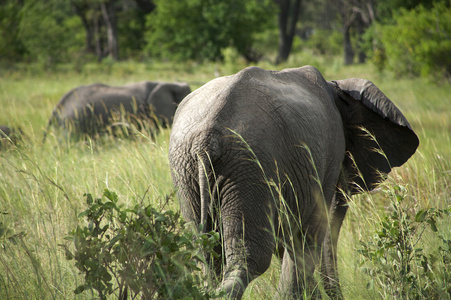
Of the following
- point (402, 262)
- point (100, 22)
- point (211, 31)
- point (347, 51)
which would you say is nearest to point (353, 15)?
point (347, 51)

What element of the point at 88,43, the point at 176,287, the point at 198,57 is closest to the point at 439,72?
the point at 176,287

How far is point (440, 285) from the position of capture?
222 cm

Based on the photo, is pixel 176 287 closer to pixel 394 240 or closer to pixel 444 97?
pixel 394 240

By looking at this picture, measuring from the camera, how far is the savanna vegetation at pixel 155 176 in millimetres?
1965

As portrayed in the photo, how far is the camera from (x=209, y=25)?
24.1 meters

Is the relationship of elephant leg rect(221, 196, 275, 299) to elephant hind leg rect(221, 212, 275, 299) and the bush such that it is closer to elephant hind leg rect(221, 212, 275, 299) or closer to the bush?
elephant hind leg rect(221, 212, 275, 299)

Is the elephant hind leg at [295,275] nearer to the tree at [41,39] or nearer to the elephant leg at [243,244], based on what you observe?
the elephant leg at [243,244]

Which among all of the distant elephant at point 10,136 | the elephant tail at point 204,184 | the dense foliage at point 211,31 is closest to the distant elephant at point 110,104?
the distant elephant at point 10,136

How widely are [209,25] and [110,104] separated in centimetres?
1719

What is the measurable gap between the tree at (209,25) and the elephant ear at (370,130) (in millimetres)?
20941

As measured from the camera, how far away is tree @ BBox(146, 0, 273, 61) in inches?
933

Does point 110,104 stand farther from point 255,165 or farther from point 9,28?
point 9,28

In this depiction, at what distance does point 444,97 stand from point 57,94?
10594 millimetres

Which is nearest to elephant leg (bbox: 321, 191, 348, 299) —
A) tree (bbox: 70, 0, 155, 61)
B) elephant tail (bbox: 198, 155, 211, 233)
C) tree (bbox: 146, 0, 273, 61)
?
elephant tail (bbox: 198, 155, 211, 233)
